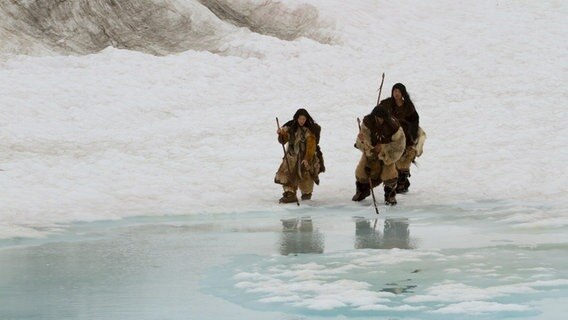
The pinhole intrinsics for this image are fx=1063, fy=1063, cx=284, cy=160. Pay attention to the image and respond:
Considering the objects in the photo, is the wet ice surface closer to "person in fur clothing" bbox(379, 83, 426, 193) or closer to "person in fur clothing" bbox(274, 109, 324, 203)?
"person in fur clothing" bbox(274, 109, 324, 203)

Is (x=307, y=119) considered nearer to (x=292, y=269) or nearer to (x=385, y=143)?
(x=385, y=143)

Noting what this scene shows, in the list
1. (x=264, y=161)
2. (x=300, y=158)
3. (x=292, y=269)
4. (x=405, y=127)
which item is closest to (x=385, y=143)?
(x=405, y=127)

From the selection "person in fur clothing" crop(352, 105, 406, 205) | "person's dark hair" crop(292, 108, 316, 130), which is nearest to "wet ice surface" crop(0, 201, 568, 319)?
"person in fur clothing" crop(352, 105, 406, 205)

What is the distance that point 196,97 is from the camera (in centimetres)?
2417

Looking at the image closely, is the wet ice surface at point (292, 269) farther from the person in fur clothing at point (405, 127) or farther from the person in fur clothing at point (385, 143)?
the person in fur clothing at point (405, 127)

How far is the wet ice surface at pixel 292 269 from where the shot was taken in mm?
6879

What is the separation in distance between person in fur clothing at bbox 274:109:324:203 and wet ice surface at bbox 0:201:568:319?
5.88 feet

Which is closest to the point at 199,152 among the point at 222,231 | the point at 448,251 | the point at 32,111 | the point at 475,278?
the point at 32,111

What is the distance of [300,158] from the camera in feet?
47.2

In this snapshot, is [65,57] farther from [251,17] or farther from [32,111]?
[251,17]

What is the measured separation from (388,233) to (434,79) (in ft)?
50.5

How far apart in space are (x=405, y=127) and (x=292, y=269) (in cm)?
642

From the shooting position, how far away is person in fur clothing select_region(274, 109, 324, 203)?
557 inches

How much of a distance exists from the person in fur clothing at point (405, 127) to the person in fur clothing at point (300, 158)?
108cm
